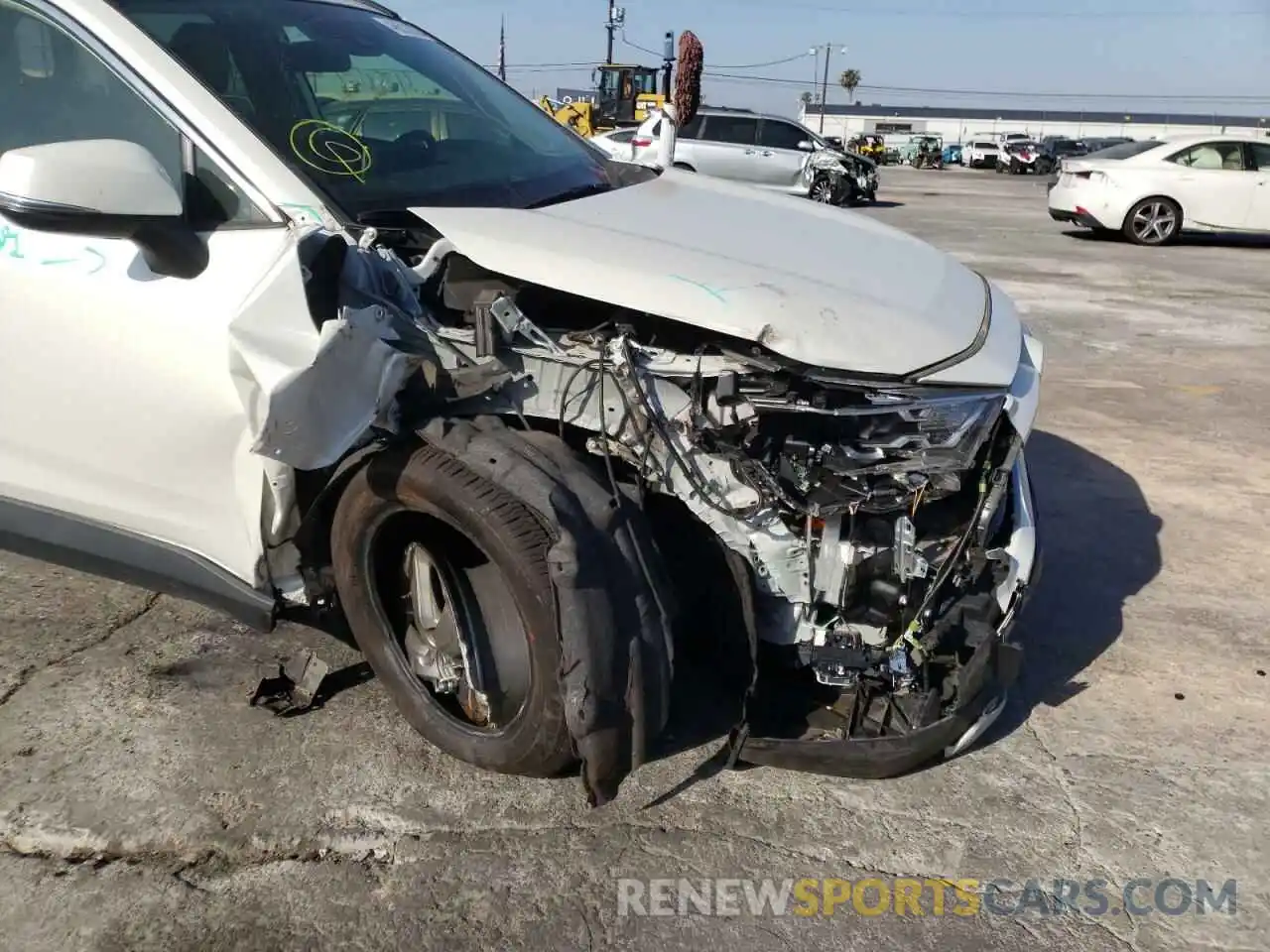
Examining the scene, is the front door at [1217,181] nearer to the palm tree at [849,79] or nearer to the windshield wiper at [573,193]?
the windshield wiper at [573,193]

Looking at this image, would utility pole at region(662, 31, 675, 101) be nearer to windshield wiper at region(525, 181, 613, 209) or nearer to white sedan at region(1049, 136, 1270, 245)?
white sedan at region(1049, 136, 1270, 245)

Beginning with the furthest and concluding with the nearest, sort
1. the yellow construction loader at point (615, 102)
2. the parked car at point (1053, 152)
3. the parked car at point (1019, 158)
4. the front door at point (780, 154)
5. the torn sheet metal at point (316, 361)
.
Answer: the parked car at point (1019, 158)
the parked car at point (1053, 152)
the yellow construction loader at point (615, 102)
the front door at point (780, 154)
the torn sheet metal at point (316, 361)

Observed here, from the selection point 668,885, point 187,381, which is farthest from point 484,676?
point 187,381

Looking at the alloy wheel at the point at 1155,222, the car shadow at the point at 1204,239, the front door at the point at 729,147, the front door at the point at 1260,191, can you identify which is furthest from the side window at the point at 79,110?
the front door at the point at 729,147

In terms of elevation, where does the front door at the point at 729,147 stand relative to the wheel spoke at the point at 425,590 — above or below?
below

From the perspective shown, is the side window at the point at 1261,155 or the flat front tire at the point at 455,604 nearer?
the flat front tire at the point at 455,604

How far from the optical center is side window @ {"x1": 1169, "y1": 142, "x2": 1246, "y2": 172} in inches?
550

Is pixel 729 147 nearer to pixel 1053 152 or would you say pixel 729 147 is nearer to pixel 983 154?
pixel 1053 152

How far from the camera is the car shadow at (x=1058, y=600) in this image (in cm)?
278

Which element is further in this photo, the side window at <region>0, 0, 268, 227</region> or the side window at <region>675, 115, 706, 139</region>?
the side window at <region>675, 115, 706, 139</region>

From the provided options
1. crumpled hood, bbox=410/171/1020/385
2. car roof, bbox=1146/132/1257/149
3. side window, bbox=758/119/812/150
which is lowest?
side window, bbox=758/119/812/150

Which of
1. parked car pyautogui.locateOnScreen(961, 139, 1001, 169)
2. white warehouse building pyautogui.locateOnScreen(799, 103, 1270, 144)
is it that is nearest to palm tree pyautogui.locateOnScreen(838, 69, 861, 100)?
white warehouse building pyautogui.locateOnScreen(799, 103, 1270, 144)

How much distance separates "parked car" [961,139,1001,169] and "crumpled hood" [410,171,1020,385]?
47.6m

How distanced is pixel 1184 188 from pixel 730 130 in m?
7.93
